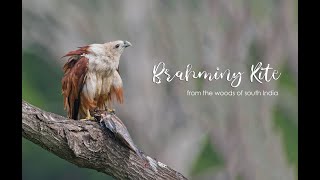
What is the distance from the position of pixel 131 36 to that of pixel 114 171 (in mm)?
953

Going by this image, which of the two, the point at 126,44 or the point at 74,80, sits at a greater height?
the point at 126,44

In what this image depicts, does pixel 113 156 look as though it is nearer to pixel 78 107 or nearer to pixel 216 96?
pixel 78 107

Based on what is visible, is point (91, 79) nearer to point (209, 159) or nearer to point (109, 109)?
point (109, 109)

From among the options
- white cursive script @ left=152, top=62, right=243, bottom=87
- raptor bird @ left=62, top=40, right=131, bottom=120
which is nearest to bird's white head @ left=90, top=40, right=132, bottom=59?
raptor bird @ left=62, top=40, right=131, bottom=120

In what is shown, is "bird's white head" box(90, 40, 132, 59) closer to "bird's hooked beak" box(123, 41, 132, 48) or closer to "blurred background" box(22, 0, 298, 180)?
"bird's hooked beak" box(123, 41, 132, 48)

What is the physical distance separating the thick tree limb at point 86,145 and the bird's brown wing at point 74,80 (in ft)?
1.24

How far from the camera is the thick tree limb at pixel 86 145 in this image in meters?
3.37

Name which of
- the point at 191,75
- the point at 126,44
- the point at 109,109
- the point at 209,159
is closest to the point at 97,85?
the point at 109,109

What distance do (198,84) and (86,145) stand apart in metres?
1.04

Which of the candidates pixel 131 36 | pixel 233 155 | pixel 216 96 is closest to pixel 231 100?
pixel 216 96

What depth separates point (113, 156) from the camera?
3604mm

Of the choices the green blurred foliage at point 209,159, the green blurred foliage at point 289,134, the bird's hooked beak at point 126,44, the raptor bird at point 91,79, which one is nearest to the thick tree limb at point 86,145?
the raptor bird at point 91,79

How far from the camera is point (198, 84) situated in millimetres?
4176

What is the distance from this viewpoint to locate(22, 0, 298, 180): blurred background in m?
4.07
